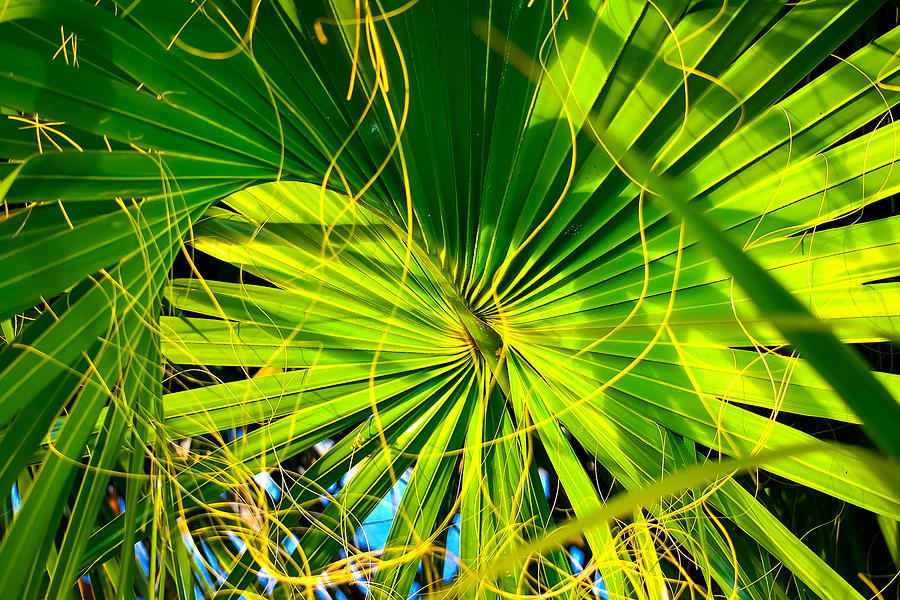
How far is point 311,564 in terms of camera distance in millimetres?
1012

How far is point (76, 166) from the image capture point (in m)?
0.57

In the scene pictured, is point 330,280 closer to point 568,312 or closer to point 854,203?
point 568,312

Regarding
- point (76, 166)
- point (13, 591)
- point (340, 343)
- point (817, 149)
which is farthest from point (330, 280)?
point (817, 149)

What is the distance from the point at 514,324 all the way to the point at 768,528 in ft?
1.52

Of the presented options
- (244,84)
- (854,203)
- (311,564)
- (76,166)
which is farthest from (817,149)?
(311,564)

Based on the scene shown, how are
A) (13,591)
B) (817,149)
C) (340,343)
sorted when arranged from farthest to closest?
(340,343), (817,149), (13,591)

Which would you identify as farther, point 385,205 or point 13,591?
point 385,205

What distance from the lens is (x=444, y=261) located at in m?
0.83

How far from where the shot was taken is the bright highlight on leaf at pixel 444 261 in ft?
2.00

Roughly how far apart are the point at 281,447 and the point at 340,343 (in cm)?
22

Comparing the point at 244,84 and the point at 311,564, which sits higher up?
the point at 244,84

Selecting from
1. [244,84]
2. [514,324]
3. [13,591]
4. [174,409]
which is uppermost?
Result: [244,84]

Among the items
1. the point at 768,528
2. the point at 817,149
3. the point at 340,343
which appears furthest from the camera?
the point at 340,343

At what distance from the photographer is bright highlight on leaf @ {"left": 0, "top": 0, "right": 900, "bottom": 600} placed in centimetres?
61
